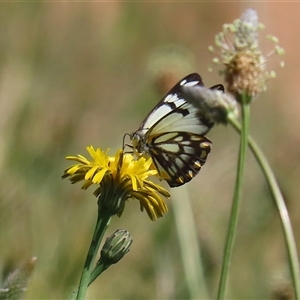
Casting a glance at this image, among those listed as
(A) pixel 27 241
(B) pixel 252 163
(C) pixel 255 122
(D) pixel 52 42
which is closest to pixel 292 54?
(C) pixel 255 122

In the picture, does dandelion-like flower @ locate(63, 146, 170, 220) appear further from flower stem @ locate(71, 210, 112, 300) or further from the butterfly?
the butterfly

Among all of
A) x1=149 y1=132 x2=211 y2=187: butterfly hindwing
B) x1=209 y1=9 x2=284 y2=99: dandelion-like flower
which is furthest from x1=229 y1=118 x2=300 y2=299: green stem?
x1=149 y1=132 x2=211 y2=187: butterfly hindwing

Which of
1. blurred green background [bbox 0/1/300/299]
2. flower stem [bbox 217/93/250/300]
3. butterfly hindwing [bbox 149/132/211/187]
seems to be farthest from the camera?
blurred green background [bbox 0/1/300/299]

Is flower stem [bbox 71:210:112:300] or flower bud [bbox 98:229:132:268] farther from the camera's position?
flower bud [bbox 98:229:132:268]

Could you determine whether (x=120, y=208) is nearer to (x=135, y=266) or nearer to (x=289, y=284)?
(x=289, y=284)

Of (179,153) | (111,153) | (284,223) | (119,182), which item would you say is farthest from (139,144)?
(111,153)

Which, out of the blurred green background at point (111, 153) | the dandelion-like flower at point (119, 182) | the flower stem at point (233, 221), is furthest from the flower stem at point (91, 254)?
the blurred green background at point (111, 153)
